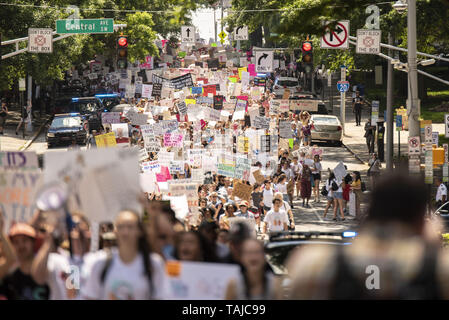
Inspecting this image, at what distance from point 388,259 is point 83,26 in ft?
84.3

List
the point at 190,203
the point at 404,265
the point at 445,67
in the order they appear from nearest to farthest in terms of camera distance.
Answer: the point at 404,265
the point at 190,203
the point at 445,67

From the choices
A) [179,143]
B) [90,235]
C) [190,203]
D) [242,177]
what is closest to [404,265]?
[90,235]

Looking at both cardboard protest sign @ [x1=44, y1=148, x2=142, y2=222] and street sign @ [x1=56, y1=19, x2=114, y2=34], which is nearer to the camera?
cardboard protest sign @ [x1=44, y1=148, x2=142, y2=222]

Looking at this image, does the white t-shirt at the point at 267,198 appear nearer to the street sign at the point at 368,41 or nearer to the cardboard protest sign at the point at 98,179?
the street sign at the point at 368,41

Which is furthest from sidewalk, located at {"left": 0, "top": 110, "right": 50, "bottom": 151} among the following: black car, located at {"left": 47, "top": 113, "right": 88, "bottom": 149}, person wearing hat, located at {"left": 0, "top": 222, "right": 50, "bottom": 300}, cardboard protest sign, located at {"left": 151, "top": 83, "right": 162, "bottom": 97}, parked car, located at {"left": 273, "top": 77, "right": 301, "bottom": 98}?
person wearing hat, located at {"left": 0, "top": 222, "right": 50, "bottom": 300}

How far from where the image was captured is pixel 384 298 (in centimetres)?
530

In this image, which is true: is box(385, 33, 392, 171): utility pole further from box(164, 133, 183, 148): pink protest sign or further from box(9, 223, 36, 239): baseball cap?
box(9, 223, 36, 239): baseball cap

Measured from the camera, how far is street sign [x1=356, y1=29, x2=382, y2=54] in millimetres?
26391

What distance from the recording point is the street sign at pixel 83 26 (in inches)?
1153

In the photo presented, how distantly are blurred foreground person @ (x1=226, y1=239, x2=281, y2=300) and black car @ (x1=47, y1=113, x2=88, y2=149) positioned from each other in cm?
3286

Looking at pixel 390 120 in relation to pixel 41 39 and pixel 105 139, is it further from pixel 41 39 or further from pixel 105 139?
pixel 41 39

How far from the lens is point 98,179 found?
22.5 feet
